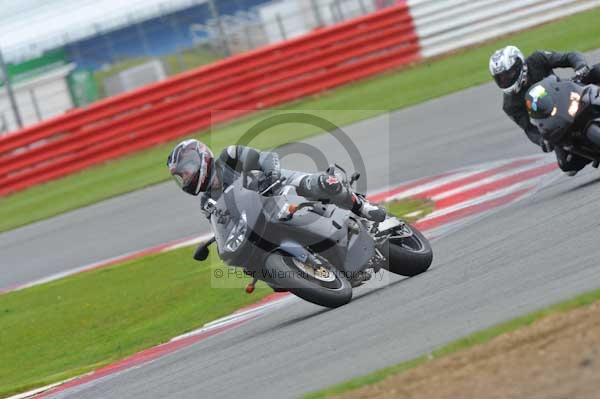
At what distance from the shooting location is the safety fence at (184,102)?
72.8ft

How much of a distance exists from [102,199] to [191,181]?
11063 millimetres

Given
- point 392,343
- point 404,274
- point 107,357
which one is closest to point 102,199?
point 107,357

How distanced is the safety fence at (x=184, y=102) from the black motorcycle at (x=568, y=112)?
41.8 ft

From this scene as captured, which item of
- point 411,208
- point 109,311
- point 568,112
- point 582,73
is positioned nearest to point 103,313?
point 109,311

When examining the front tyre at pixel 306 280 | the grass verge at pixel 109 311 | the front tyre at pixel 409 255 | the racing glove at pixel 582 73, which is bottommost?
the grass verge at pixel 109 311

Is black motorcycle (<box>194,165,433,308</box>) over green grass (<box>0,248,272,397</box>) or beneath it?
over

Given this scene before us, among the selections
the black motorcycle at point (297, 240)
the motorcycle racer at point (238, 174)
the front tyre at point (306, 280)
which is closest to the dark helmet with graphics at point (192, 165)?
the motorcycle racer at point (238, 174)

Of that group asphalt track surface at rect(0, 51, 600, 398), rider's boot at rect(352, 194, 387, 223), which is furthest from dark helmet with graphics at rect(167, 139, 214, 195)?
asphalt track surface at rect(0, 51, 600, 398)

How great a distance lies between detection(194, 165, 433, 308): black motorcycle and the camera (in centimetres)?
831

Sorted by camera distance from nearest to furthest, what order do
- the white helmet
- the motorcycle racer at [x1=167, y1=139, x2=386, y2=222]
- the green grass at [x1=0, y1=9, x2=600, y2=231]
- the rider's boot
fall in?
the motorcycle racer at [x1=167, y1=139, x2=386, y2=222] < the rider's boot < the white helmet < the green grass at [x1=0, y1=9, x2=600, y2=231]

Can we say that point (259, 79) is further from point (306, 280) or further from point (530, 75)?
point (306, 280)

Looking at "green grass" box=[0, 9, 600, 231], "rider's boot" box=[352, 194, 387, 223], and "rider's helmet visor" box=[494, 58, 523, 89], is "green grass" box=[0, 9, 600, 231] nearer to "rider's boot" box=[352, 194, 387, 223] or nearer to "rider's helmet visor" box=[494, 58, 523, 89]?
"rider's helmet visor" box=[494, 58, 523, 89]

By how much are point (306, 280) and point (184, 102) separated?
14.4 metres

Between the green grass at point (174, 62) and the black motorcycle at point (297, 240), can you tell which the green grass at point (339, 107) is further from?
the black motorcycle at point (297, 240)
